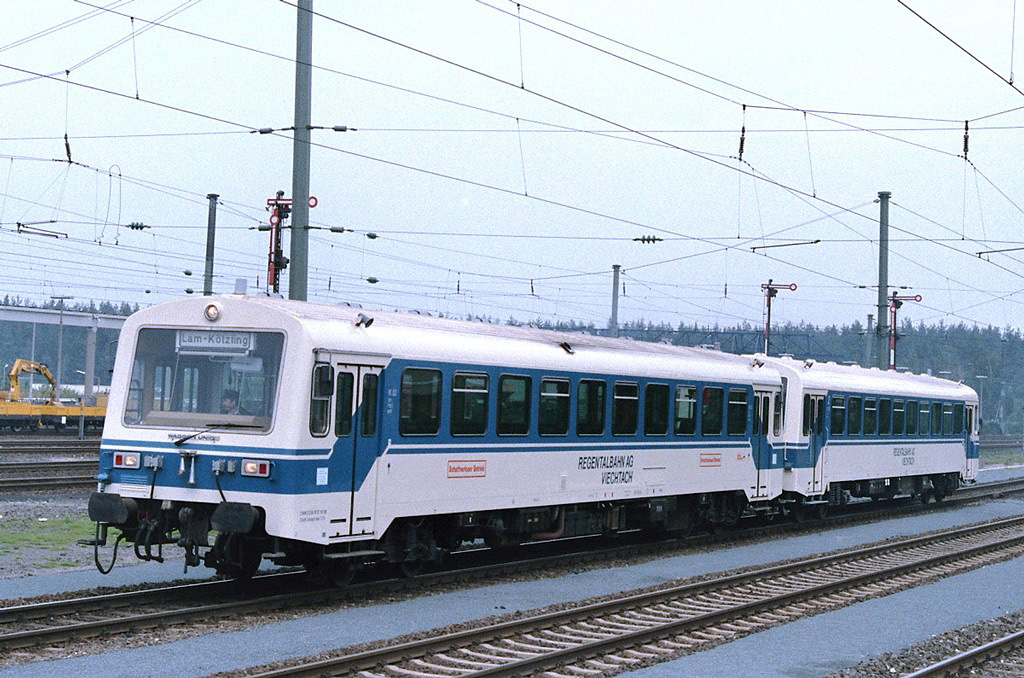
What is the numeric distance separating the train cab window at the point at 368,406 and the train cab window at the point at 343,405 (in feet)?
0.65

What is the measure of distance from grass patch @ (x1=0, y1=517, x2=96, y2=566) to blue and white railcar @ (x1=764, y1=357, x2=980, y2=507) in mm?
13372

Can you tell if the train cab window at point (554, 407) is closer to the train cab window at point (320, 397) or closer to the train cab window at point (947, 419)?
the train cab window at point (320, 397)

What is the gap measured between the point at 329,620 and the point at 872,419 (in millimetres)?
19405

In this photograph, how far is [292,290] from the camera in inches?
731

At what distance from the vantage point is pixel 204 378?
1477cm

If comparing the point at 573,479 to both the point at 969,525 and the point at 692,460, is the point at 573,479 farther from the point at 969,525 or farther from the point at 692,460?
the point at 969,525

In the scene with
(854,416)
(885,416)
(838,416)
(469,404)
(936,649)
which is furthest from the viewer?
(885,416)

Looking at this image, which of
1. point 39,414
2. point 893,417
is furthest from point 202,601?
point 39,414

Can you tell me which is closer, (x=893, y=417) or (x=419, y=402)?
(x=419, y=402)

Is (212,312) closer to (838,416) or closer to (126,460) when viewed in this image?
(126,460)

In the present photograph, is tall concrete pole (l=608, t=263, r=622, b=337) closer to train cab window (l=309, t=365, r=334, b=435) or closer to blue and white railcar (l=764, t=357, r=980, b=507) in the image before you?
blue and white railcar (l=764, t=357, r=980, b=507)

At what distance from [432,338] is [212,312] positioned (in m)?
2.81

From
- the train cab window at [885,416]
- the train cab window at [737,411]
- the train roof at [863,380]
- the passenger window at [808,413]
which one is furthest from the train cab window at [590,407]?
the train cab window at [885,416]

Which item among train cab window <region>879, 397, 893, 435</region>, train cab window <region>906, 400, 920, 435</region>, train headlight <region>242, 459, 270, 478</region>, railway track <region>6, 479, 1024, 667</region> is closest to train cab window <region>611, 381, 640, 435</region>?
railway track <region>6, 479, 1024, 667</region>
